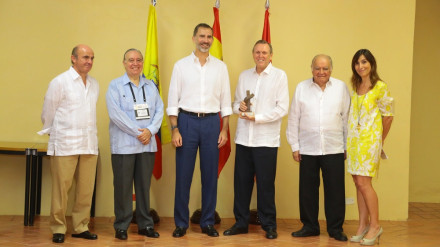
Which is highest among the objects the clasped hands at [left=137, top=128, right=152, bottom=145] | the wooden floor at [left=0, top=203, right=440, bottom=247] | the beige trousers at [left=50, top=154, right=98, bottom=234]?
the clasped hands at [left=137, top=128, right=152, bottom=145]

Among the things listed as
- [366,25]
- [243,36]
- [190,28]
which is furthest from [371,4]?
[190,28]

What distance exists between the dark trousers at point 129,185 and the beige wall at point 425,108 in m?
4.02

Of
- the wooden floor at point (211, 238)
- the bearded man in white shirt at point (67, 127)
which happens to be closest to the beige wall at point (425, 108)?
the wooden floor at point (211, 238)

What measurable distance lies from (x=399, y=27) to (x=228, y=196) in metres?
2.72

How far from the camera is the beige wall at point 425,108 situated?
7352mm

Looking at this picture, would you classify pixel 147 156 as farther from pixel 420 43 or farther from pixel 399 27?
pixel 420 43

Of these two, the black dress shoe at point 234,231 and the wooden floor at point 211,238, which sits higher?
the black dress shoe at point 234,231

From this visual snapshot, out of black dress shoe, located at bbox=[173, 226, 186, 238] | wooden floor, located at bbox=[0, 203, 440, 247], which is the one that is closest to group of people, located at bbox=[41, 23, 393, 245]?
black dress shoe, located at bbox=[173, 226, 186, 238]

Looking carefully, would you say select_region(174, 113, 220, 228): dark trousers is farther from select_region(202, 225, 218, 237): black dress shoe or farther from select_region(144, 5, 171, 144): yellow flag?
select_region(144, 5, 171, 144): yellow flag

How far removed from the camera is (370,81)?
473 cm

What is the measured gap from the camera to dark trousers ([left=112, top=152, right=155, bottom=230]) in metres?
4.90

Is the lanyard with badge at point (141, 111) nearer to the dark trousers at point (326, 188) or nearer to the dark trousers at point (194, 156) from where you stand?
the dark trousers at point (194, 156)

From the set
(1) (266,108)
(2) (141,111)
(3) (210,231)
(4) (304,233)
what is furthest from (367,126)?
(2) (141,111)

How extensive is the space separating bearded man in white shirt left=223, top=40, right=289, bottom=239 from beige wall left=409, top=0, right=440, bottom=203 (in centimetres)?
309
